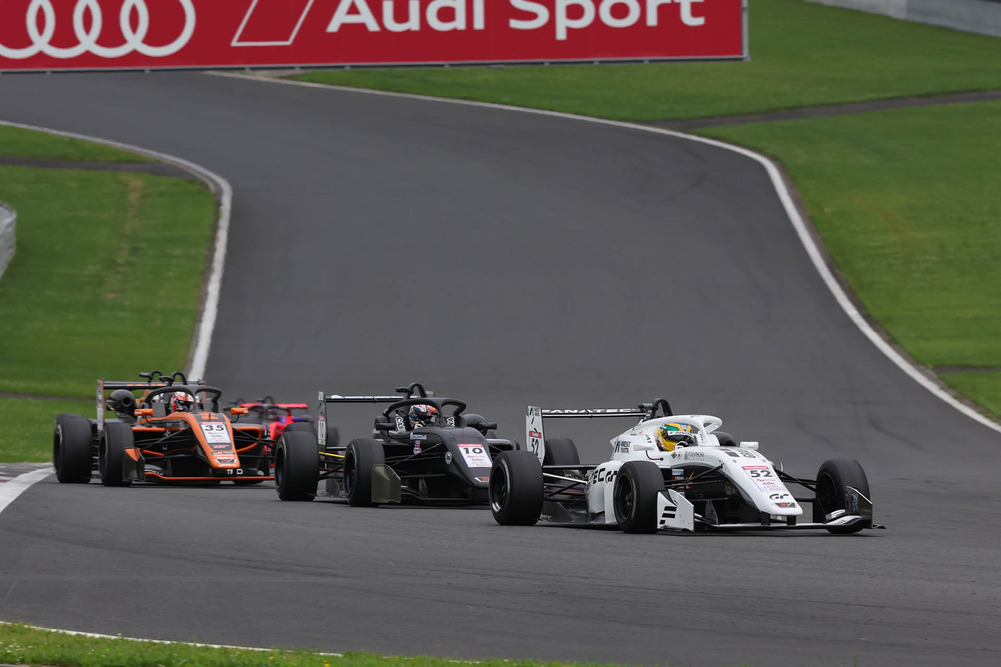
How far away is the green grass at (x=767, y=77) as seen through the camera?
56.7 meters

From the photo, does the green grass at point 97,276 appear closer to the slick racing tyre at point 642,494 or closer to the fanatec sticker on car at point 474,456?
the fanatec sticker on car at point 474,456

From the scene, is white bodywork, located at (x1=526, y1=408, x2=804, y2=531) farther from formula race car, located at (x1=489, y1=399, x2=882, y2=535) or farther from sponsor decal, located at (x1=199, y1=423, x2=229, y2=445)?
sponsor decal, located at (x1=199, y1=423, x2=229, y2=445)

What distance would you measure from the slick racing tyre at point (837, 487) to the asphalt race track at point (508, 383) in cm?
44

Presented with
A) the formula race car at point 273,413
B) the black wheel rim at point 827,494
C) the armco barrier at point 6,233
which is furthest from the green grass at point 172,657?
the armco barrier at point 6,233

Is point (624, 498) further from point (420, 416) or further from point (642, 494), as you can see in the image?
point (420, 416)

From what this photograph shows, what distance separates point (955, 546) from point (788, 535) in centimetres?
157

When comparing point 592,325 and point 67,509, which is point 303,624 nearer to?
point 67,509

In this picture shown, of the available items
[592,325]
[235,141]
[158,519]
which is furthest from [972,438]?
[235,141]

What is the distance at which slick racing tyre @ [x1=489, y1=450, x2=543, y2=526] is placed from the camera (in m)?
14.7

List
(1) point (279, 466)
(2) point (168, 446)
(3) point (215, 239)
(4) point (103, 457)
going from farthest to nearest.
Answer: (3) point (215, 239), (2) point (168, 446), (4) point (103, 457), (1) point (279, 466)

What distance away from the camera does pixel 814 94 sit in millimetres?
57312

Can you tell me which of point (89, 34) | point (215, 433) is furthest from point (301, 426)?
point (89, 34)

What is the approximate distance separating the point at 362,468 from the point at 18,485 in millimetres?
4567

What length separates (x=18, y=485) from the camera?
1831 cm
